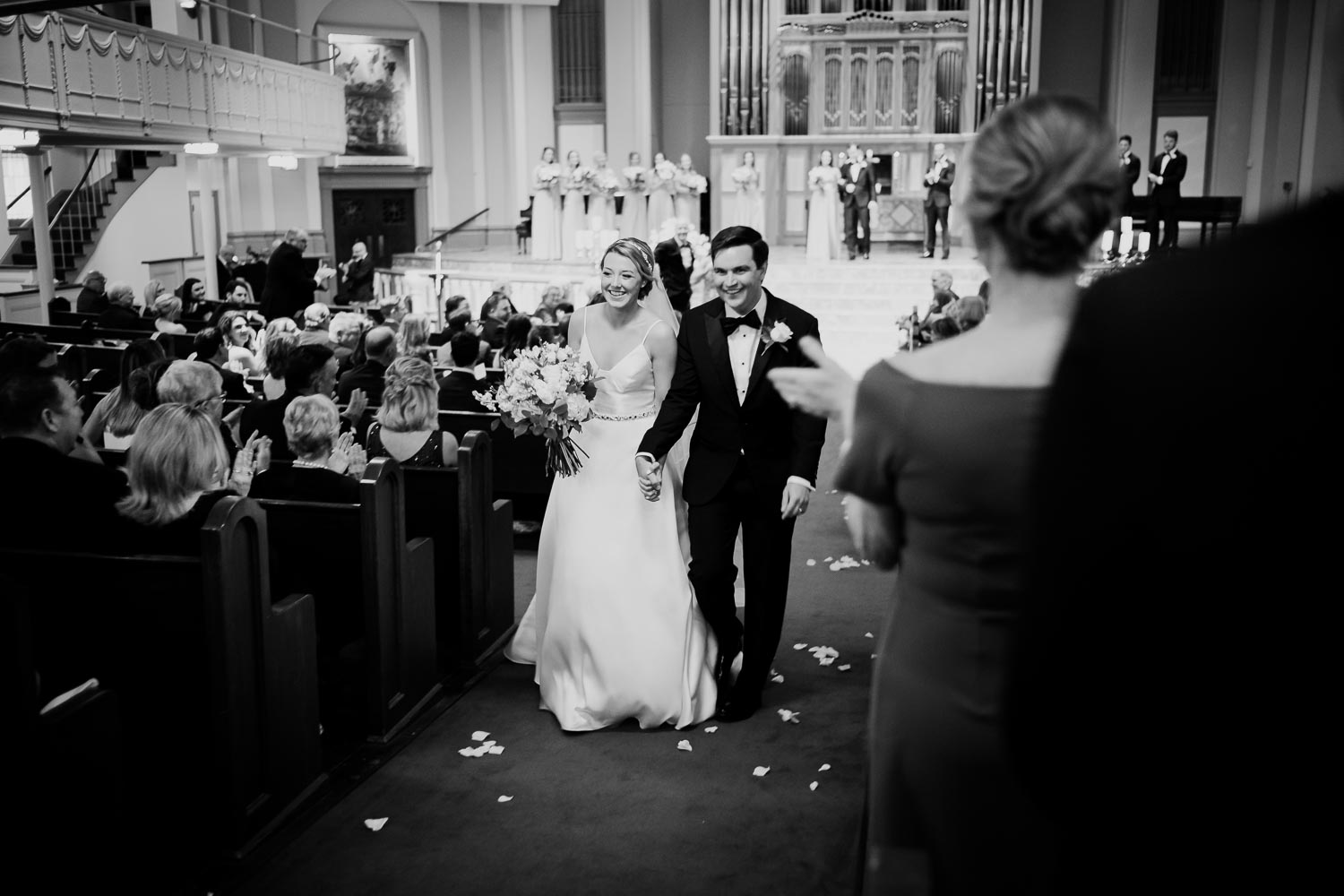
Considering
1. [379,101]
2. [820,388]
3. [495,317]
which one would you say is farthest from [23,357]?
[379,101]

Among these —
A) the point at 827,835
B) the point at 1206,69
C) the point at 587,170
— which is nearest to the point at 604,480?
the point at 827,835

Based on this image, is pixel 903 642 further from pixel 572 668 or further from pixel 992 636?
pixel 572 668

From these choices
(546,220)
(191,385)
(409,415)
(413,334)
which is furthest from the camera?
(546,220)

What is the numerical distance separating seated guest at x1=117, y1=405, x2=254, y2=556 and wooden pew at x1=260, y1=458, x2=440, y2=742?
620 millimetres

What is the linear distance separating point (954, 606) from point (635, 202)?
60.2 feet

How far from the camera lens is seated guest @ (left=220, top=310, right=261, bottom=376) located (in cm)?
852

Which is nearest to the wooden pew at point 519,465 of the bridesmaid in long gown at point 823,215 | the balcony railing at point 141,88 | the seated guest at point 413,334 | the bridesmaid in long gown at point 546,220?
the seated guest at point 413,334

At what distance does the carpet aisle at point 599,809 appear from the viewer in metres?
3.69

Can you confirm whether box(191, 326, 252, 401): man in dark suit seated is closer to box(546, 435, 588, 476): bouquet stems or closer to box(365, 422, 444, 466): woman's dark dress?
box(365, 422, 444, 466): woman's dark dress

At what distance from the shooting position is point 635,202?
1970 centimetres

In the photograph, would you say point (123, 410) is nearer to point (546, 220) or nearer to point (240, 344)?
point (240, 344)

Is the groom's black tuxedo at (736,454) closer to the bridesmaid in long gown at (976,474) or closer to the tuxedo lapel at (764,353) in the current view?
the tuxedo lapel at (764,353)

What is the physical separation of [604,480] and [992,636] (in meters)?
3.21

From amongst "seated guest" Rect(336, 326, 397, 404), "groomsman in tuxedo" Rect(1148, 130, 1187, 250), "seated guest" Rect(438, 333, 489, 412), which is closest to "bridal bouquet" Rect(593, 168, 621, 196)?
"groomsman in tuxedo" Rect(1148, 130, 1187, 250)
